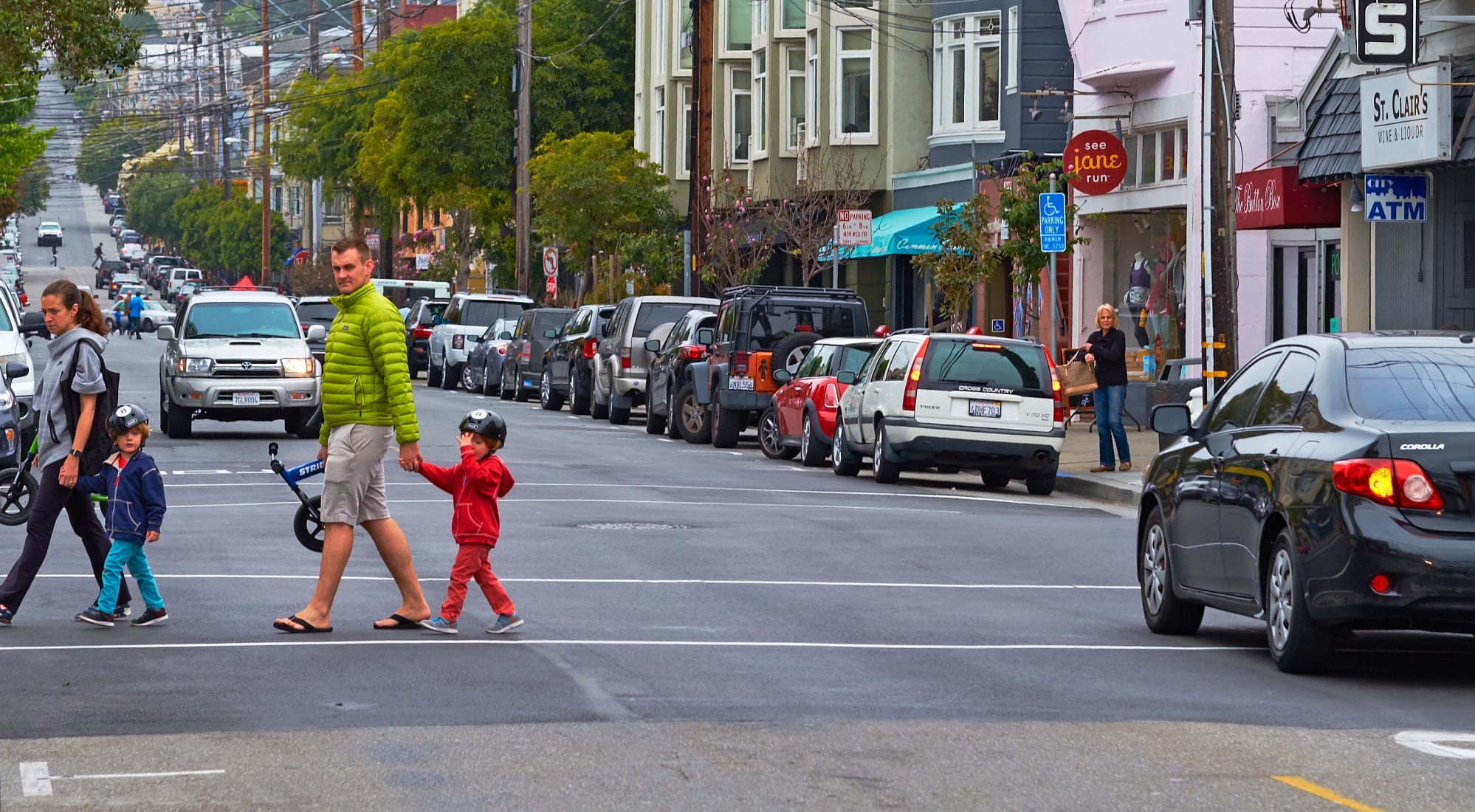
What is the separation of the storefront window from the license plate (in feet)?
36.2

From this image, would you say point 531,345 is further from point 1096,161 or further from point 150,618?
point 150,618

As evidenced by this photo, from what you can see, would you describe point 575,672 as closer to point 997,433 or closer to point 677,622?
point 677,622

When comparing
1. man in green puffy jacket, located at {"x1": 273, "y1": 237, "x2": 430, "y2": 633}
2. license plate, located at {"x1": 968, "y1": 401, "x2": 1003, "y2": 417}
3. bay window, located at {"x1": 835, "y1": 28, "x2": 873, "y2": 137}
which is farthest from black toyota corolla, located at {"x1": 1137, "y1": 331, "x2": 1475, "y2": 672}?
bay window, located at {"x1": 835, "y1": 28, "x2": 873, "y2": 137}

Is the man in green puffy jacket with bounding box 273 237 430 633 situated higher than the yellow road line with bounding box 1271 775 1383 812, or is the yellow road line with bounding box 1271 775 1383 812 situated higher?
the man in green puffy jacket with bounding box 273 237 430 633

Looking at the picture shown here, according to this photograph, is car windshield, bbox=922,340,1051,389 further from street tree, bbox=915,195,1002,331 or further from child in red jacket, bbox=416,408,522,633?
child in red jacket, bbox=416,408,522,633

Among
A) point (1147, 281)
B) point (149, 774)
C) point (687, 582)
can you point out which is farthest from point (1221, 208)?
point (149, 774)

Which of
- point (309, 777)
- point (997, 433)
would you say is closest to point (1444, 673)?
point (309, 777)

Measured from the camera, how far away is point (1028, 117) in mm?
A: 39281

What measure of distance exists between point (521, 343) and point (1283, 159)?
15.6 m

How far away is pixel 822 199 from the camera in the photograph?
4366 cm

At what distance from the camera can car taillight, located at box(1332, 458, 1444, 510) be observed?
32.3 ft

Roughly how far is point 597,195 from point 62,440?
137 ft

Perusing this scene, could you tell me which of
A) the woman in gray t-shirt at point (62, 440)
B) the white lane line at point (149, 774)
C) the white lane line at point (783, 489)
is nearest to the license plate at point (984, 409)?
the white lane line at point (783, 489)

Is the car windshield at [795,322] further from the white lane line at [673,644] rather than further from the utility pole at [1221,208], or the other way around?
the white lane line at [673,644]
